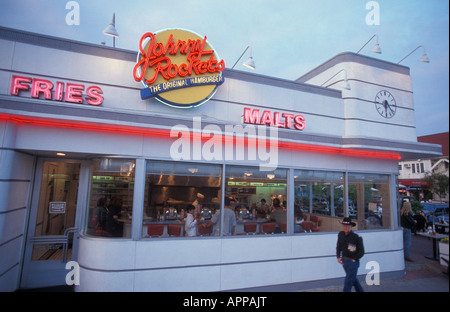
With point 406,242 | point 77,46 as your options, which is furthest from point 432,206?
point 77,46

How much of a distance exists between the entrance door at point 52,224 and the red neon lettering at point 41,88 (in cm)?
173

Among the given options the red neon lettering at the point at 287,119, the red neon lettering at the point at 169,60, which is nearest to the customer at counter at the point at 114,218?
the red neon lettering at the point at 169,60

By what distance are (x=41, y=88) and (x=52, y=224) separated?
3253 mm

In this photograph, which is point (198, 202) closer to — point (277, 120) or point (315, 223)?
point (277, 120)


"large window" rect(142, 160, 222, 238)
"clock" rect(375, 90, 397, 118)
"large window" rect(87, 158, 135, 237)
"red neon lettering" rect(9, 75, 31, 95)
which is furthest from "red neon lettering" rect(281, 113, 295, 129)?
"red neon lettering" rect(9, 75, 31, 95)

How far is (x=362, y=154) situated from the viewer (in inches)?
297

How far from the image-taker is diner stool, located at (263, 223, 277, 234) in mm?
7006

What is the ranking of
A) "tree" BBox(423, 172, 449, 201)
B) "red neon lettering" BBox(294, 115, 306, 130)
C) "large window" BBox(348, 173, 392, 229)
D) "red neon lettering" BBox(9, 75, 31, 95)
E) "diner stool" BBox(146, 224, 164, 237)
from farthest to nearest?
"tree" BBox(423, 172, 449, 201), "large window" BBox(348, 173, 392, 229), "red neon lettering" BBox(294, 115, 306, 130), "diner stool" BBox(146, 224, 164, 237), "red neon lettering" BBox(9, 75, 31, 95)

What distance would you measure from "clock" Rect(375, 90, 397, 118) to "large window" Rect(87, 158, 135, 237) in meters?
7.60

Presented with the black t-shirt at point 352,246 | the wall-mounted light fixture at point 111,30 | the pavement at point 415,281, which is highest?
the wall-mounted light fixture at point 111,30

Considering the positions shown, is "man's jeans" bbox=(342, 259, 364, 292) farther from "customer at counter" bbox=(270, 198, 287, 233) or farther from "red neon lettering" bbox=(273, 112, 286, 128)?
"red neon lettering" bbox=(273, 112, 286, 128)

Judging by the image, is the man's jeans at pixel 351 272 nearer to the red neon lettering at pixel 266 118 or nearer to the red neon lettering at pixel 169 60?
the red neon lettering at pixel 266 118

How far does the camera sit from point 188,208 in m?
6.57

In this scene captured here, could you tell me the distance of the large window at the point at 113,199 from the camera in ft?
18.3
